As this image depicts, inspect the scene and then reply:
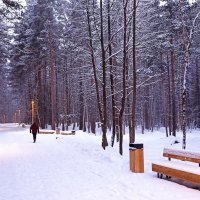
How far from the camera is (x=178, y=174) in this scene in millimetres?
9492

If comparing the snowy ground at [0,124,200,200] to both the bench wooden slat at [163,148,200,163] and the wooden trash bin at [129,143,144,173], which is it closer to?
the wooden trash bin at [129,143,144,173]

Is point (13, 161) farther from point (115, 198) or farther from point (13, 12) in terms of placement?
point (13, 12)

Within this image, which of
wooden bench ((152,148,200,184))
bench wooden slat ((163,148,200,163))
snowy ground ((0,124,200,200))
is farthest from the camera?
bench wooden slat ((163,148,200,163))

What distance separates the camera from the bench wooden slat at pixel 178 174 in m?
8.65

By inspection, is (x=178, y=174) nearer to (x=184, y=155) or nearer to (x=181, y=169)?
(x=181, y=169)

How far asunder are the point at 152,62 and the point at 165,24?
7351mm

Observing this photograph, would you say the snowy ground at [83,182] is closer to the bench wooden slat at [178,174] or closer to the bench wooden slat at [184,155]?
the bench wooden slat at [178,174]

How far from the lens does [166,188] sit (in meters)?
9.10

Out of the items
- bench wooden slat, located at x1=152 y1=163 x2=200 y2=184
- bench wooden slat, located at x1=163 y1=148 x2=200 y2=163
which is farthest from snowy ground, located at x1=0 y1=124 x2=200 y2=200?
bench wooden slat, located at x1=163 y1=148 x2=200 y2=163

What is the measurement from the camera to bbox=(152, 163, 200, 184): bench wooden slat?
8.65 m

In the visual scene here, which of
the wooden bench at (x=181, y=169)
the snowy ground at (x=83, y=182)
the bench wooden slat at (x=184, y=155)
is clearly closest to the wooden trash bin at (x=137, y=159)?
the snowy ground at (x=83, y=182)

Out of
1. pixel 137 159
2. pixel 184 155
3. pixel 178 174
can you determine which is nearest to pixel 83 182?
pixel 137 159

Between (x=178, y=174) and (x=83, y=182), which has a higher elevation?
(x=178, y=174)

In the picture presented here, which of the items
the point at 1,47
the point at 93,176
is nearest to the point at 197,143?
the point at 93,176
